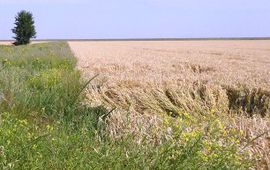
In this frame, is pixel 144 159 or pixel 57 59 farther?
pixel 57 59

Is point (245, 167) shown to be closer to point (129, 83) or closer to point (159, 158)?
point (159, 158)

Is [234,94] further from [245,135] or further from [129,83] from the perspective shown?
[245,135]

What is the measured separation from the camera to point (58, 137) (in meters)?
4.70

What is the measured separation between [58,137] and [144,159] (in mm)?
839

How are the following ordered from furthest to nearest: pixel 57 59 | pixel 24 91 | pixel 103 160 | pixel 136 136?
pixel 57 59
pixel 24 91
pixel 136 136
pixel 103 160

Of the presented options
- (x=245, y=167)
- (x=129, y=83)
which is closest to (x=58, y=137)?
(x=245, y=167)

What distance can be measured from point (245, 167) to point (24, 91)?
373 cm
